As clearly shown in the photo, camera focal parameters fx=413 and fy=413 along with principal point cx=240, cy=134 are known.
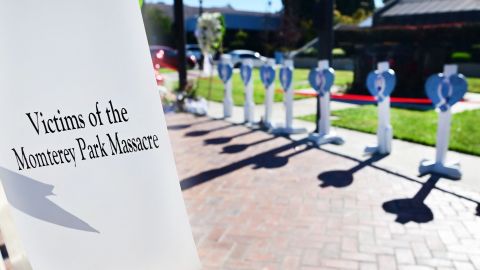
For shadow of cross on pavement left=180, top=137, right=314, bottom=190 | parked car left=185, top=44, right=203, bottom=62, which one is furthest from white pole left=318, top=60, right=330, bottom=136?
parked car left=185, top=44, right=203, bottom=62

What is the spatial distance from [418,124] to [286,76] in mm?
2824

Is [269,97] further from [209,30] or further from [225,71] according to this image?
[209,30]

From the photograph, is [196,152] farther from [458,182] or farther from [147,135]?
[147,135]

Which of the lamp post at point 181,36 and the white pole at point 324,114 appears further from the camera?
the lamp post at point 181,36

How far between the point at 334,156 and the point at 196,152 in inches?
85.2

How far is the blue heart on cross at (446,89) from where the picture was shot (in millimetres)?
5082

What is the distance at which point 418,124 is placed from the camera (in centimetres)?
813

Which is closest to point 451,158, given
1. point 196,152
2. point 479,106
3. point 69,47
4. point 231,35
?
point 196,152

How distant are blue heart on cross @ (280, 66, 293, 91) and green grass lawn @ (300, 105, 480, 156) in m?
1.44

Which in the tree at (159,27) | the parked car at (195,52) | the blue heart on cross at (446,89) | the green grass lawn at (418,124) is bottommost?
the green grass lawn at (418,124)

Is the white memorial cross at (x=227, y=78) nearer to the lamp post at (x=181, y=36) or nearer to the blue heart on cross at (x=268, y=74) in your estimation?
the blue heart on cross at (x=268, y=74)

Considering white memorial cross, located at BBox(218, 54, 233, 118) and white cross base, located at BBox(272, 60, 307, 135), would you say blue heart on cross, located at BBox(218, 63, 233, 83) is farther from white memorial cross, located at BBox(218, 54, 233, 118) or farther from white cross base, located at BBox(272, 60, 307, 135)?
white cross base, located at BBox(272, 60, 307, 135)

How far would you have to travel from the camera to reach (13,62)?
1.80 m

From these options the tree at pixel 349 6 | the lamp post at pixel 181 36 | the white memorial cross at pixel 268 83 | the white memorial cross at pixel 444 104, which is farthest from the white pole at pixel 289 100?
the tree at pixel 349 6
